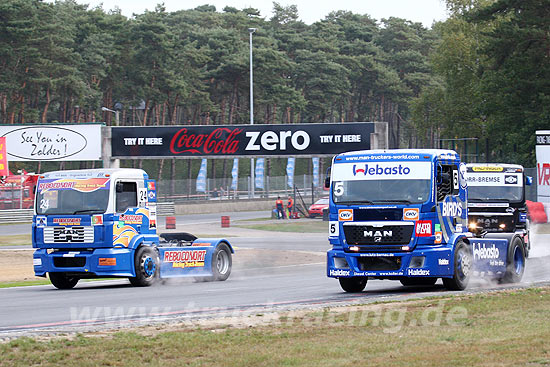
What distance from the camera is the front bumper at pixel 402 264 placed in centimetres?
1606

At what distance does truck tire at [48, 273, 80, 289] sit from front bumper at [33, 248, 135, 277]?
416mm

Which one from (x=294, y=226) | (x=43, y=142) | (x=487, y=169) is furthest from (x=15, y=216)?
(x=487, y=169)

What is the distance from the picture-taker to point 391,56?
5074 inches

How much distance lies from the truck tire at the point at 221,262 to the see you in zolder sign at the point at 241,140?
2331 centimetres

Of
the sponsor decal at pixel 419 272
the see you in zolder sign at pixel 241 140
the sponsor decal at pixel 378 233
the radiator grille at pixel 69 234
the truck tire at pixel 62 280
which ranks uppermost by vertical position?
the see you in zolder sign at pixel 241 140

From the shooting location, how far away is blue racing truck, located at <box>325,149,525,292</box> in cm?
1609

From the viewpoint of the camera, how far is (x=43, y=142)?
51.7 metres

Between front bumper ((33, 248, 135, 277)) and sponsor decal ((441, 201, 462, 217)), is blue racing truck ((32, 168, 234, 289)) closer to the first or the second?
front bumper ((33, 248, 135, 277))

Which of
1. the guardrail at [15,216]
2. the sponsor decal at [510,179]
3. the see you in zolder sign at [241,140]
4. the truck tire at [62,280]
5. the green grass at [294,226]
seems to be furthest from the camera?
the guardrail at [15,216]

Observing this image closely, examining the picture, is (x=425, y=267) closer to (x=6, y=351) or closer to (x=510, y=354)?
(x=510, y=354)

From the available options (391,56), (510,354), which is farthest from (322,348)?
(391,56)

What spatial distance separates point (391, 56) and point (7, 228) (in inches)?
3442

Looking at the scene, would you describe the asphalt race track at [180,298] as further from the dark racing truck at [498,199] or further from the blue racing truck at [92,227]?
the dark racing truck at [498,199]

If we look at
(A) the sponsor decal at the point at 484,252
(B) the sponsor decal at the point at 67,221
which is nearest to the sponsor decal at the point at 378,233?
(A) the sponsor decal at the point at 484,252
